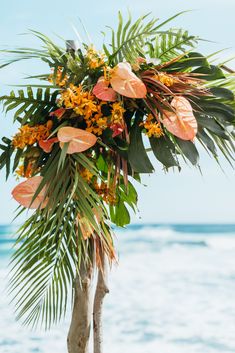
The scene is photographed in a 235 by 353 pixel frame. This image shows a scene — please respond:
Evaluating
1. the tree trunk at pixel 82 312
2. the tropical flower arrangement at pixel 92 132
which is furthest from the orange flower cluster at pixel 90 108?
the tree trunk at pixel 82 312

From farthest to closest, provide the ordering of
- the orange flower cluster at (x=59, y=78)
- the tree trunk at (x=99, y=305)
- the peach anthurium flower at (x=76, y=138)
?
the tree trunk at (x=99, y=305) < the orange flower cluster at (x=59, y=78) < the peach anthurium flower at (x=76, y=138)

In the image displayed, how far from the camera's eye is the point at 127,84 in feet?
5.95

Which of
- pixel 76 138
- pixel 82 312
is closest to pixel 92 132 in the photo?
pixel 76 138

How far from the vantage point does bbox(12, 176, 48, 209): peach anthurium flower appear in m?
1.86

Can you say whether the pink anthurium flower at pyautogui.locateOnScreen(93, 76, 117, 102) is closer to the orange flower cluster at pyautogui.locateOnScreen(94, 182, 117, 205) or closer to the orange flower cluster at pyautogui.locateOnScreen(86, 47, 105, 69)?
the orange flower cluster at pyautogui.locateOnScreen(86, 47, 105, 69)

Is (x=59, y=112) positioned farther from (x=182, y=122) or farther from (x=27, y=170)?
(x=182, y=122)

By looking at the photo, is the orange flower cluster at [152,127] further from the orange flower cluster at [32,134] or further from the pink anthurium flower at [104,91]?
the orange flower cluster at [32,134]

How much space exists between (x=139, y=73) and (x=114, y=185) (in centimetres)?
37

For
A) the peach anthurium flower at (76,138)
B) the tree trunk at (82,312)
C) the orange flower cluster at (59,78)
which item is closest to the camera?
the peach anthurium flower at (76,138)

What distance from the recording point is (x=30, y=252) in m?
1.95

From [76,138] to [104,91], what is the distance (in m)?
0.17

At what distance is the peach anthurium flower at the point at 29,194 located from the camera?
186cm

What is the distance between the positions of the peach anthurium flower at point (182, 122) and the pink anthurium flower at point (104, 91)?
0.17m

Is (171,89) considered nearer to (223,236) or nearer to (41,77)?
(41,77)
